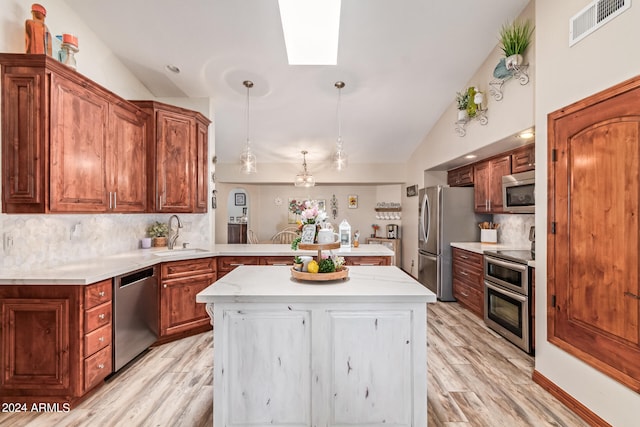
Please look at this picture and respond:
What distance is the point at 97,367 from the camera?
86.7 inches

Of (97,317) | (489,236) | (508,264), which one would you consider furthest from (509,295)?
(97,317)

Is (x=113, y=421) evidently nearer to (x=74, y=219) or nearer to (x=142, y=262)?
(x=142, y=262)

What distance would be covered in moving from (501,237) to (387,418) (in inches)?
139

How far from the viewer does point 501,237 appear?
14.0ft

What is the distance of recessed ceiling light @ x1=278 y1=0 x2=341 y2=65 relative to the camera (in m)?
3.17

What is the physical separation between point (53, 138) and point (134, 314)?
1.54 m

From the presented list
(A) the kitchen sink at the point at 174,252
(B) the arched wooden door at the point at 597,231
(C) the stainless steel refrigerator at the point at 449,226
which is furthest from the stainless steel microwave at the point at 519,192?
(A) the kitchen sink at the point at 174,252

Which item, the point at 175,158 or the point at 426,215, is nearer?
the point at 175,158

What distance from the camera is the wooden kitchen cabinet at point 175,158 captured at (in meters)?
3.19

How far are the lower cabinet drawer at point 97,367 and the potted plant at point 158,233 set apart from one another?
5.20 ft

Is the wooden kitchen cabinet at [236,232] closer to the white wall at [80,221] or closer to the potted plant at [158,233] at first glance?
the white wall at [80,221]

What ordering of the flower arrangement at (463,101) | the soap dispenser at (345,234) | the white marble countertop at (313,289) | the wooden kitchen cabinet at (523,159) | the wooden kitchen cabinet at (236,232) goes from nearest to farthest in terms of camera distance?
the white marble countertop at (313,289)
the wooden kitchen cabinet at (523,159)
the flower arrangement at (463,101)
the soap dispenser at (345,234)
the wooden kitchen cabinet at (236,232)

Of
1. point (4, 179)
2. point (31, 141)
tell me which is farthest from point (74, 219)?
point (31, 141)

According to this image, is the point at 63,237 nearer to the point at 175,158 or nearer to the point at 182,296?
the point at 182,296
